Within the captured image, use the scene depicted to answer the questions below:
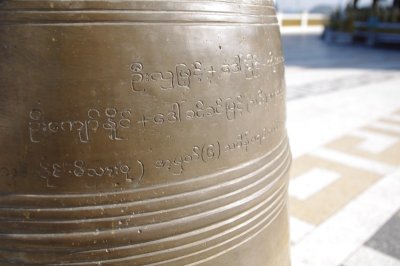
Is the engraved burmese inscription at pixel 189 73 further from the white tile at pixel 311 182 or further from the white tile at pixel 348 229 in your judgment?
the white tile at pixel 311 182

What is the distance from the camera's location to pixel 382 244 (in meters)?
2.75

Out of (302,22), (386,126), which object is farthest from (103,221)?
(302,22)

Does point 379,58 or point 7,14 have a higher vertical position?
point 7,14

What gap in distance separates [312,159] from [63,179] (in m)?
3.72

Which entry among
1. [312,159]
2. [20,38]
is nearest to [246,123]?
[20,38]

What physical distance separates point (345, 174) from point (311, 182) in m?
0.47

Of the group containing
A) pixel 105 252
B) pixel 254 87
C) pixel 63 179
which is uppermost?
pixel 254 87

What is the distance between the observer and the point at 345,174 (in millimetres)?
4012

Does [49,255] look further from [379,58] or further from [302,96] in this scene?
[379,58]

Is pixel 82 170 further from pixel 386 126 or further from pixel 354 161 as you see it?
pixel 386 126

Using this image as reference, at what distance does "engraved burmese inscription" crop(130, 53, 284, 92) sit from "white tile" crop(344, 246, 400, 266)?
5.88ft

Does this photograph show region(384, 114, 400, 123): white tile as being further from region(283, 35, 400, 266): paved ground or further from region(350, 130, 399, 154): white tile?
region(350, 130, 399, 154): white tile

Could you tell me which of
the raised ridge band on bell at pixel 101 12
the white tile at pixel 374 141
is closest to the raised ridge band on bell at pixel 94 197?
the raised ridge band on bell at pixel 101 12

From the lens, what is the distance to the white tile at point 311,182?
356 cm
